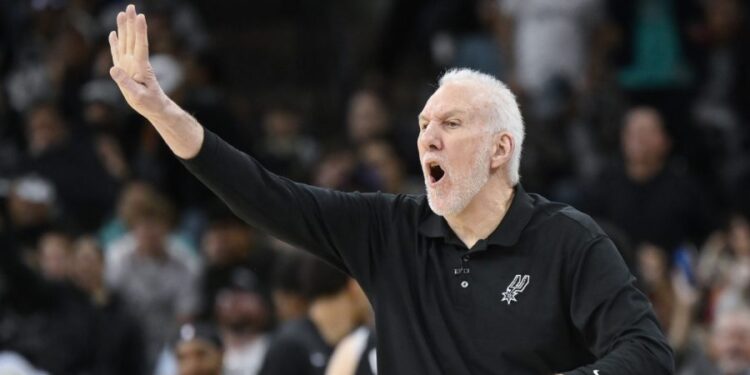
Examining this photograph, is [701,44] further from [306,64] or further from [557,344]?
[557,344]

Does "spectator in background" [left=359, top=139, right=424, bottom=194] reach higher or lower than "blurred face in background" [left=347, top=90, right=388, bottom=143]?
lower

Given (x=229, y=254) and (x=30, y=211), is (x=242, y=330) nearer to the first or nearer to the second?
(x=229, y=254)

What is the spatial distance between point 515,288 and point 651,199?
5.88 meters

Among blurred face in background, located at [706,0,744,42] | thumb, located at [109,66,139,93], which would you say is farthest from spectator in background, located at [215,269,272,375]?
thumb, located at [109,66,139,93]

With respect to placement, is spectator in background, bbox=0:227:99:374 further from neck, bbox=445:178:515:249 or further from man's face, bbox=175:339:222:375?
neck, bbox=445:178:515:249

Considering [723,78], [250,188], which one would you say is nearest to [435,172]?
[250,188]

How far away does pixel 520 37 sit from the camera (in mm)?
12578

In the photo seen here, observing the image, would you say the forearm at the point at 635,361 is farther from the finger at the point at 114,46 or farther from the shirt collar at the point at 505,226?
the finger at the point at 114,46

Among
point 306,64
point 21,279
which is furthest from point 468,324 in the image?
point 306,64

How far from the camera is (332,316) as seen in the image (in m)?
7.37

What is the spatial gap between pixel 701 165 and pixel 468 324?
7428mm

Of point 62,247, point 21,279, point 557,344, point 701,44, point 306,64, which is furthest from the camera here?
point 306,64

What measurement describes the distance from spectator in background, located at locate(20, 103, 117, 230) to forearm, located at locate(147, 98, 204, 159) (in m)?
7.95

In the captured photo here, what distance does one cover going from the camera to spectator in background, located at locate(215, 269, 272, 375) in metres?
9.70
